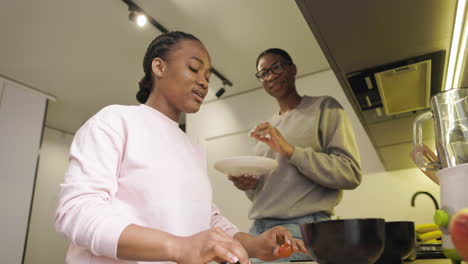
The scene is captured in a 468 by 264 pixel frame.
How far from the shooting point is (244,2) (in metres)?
2.11

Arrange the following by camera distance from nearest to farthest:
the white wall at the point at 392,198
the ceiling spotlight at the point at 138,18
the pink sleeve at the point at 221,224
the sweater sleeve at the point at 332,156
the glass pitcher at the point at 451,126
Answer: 1. the glass pitcher at the point at 451,126
2. the pink sleeve at the point at 221,224
3. the sweater sleeve at the point at 332,156
4. the ceiling spotlight at the point at 138,18
5. the white wall at the point at 392,198

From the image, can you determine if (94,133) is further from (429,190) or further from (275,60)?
(429,190)

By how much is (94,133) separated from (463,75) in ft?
3.07

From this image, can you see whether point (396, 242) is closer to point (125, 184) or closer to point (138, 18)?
point (125, 184)

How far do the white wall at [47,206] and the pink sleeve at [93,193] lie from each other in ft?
11.7

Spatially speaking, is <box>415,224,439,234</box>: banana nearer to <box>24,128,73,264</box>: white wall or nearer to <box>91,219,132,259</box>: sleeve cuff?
<box>91,219,132,259</box>: sleeve cuff

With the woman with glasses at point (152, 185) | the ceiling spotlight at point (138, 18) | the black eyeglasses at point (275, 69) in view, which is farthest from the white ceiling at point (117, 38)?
the woman with glasses at point (152, 185)

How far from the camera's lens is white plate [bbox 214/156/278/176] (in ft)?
3.99

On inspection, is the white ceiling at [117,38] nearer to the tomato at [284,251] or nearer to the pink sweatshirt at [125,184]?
the pink sweatshirt at [125,184]

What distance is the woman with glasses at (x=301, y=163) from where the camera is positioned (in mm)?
1217

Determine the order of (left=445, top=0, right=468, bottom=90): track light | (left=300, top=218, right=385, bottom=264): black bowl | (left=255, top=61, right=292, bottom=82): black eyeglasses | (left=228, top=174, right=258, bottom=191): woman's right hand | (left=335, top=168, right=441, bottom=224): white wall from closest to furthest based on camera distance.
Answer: (left=300, top=218, right=385, bottom=264): black bowl
(left=445, top=0, right=468, bottom=90): track light
(left=228, top=174, right=258, bottom=191): woman's right hand
(left=255, top=61, right=292, bottom=82): black eyeglasses
(left=335, top=168, right=441, bottom=224): white wall

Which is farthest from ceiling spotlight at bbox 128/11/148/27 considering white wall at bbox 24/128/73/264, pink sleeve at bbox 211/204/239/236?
white wall at bbox 24/128/73/264

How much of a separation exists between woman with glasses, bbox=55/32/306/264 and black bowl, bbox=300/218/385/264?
0.11 m

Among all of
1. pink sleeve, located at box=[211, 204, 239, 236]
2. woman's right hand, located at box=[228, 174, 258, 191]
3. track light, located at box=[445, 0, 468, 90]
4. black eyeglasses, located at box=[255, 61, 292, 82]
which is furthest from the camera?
black eyeglasses, located at box=[255, 61, 292, 82]
